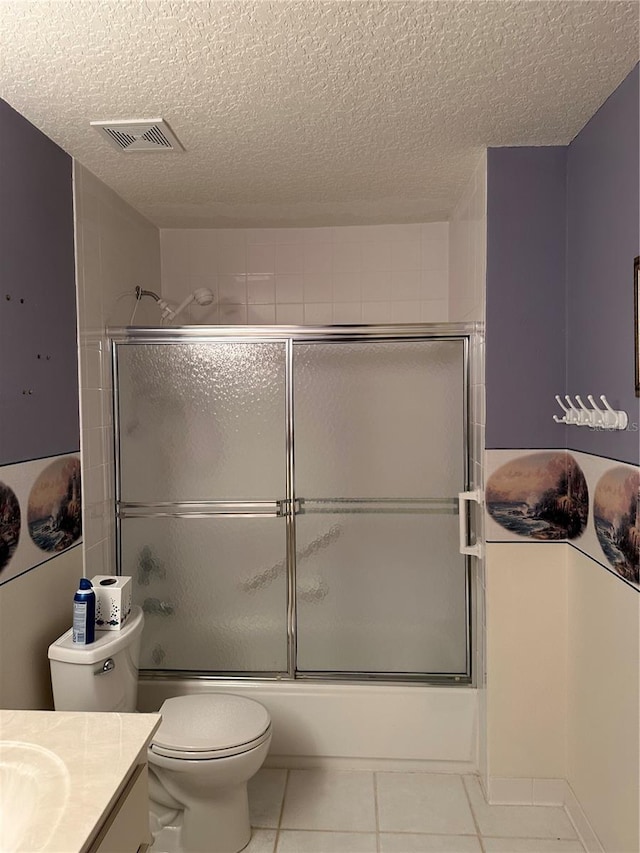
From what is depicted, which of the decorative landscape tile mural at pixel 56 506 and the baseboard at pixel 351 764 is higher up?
the decorative landscape tile mural at pixel 56 506

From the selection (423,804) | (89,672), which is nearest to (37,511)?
(89,672)

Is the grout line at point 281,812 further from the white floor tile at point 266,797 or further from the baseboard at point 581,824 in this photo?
the baseboard at point 581,824

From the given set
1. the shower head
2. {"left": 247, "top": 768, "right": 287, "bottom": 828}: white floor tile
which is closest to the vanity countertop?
{"left": 247, "top": 768, "right": 287, "bottom": 828}: white floor tile

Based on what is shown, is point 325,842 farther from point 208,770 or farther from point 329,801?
point 208,770

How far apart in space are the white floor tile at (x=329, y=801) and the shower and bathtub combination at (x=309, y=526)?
0.07 meters

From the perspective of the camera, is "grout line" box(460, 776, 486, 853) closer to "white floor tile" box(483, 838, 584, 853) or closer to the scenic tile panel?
"white floor tile" box(483, 838, 584, 853)

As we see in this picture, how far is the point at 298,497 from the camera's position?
2.85m

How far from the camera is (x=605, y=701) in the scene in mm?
2111

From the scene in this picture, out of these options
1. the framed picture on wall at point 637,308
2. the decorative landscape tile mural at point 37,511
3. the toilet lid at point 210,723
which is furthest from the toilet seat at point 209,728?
the framed picture on wall at point 637,308

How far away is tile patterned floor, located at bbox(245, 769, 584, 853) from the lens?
90.7 inches

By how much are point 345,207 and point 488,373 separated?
1.11 meters

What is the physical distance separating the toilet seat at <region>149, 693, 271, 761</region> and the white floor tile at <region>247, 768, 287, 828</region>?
1.24ft

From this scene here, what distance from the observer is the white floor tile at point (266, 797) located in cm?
246

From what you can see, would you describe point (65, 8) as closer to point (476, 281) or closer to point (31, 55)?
point (31, 55)
